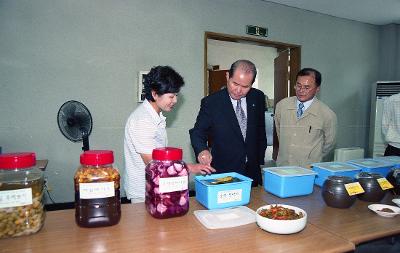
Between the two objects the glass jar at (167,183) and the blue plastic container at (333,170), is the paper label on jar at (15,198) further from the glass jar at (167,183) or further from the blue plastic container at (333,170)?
the blue plastic container at (333,170)

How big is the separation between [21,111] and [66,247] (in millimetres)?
2768

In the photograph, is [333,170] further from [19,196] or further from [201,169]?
[19,196]

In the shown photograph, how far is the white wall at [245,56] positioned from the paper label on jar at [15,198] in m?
5.95

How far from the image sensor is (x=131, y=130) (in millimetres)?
1509

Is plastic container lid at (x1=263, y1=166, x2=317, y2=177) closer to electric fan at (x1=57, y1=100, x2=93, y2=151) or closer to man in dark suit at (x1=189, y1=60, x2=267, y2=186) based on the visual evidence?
man in dark suit at (x1=189, y1=60, x2=267, y2=186)

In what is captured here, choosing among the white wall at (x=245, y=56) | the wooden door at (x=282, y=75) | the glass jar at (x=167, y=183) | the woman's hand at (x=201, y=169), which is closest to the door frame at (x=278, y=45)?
the wooden door at (x=282, y=75)

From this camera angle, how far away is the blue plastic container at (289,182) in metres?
1.51

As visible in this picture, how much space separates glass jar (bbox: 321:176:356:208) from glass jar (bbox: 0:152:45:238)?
4.20 feet

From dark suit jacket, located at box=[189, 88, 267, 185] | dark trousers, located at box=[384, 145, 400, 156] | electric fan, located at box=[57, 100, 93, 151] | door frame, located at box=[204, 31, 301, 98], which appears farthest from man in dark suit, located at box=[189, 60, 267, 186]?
dark trousers, located at box=[384, 145, 400, 156]

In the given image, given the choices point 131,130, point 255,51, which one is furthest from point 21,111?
point 255,51

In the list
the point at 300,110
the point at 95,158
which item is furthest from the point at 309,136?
the point at 95,158

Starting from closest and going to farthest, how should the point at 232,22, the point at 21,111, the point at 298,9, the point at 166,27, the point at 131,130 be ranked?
the point at 131,130
the point at 21,111
the point at 166,27
the point at 232,22
the point at 298,9

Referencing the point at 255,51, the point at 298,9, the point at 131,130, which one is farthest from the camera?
the point at 255,51

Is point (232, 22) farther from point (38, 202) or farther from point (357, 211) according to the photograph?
point (38, 202)
